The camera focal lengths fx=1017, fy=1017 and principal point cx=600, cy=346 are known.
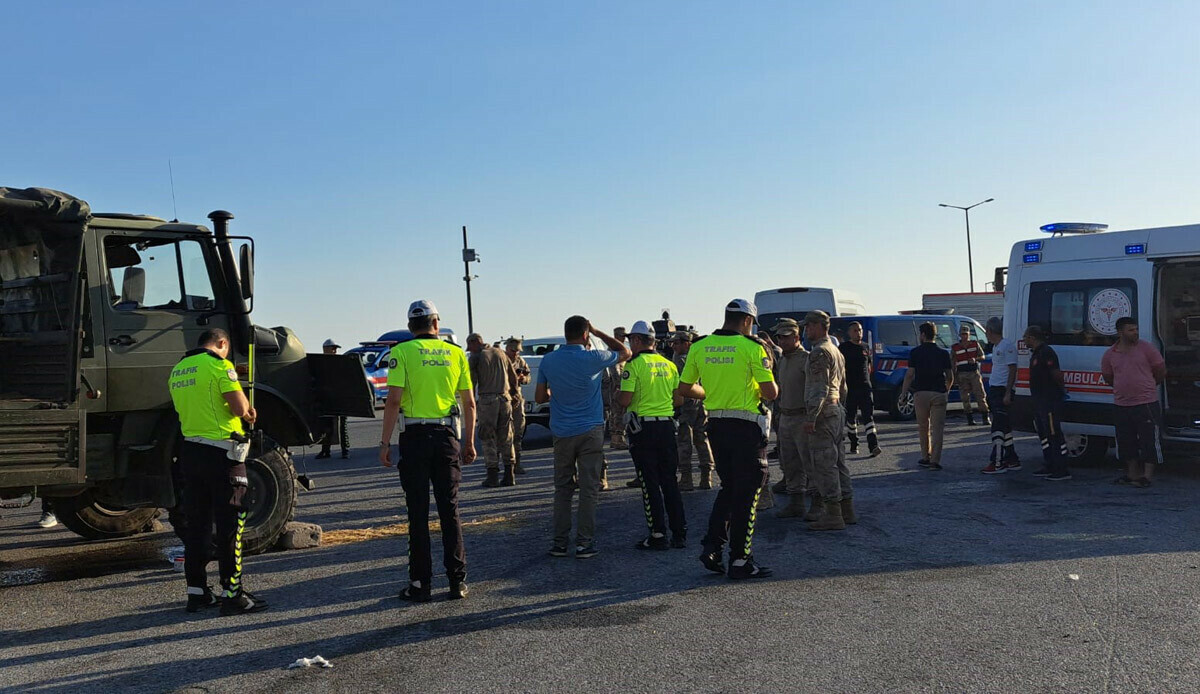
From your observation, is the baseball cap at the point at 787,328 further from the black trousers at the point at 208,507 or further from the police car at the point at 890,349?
the police car at the point at 890,349

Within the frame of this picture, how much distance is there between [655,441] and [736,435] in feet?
4.22

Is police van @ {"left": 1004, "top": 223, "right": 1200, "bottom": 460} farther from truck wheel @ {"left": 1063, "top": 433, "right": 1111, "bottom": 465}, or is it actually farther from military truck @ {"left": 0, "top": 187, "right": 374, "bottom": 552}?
military truck @ {"left": 0, "top": 187, "right": 374, "bottom": 552}

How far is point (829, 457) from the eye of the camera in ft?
28.2

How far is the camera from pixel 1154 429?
10.4 m

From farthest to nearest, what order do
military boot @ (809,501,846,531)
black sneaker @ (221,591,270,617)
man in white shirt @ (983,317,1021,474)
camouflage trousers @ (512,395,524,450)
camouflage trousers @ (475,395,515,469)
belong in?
camouflage trousers @ (512,395,524,450) → camouflage trousers @ (475,395,515,469) → man in white shirt @ (983,317,1021,474) → military boot @ (809,501,846,531) → black sneaker @ (221,591,270,617)

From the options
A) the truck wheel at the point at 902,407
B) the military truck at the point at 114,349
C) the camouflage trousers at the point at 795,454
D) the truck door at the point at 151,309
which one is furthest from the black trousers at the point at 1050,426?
the truck door at the point at 151,309

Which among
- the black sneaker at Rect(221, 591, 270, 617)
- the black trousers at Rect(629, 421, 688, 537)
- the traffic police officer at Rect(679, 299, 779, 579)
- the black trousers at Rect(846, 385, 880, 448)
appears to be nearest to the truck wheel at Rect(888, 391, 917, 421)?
the black trousers at Rect(846, 385, 880, 448)

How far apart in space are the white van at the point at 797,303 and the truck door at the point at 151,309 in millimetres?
13427

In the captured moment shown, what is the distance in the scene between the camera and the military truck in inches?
280

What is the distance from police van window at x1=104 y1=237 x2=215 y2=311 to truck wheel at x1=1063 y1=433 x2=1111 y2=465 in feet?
32.0

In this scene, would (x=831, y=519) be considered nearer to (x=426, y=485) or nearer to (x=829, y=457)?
(x=829, y=457)

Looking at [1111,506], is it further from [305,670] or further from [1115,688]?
[305,670]

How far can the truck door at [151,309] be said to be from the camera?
756cm

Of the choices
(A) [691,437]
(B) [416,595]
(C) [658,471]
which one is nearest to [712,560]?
(C) [658,471]
